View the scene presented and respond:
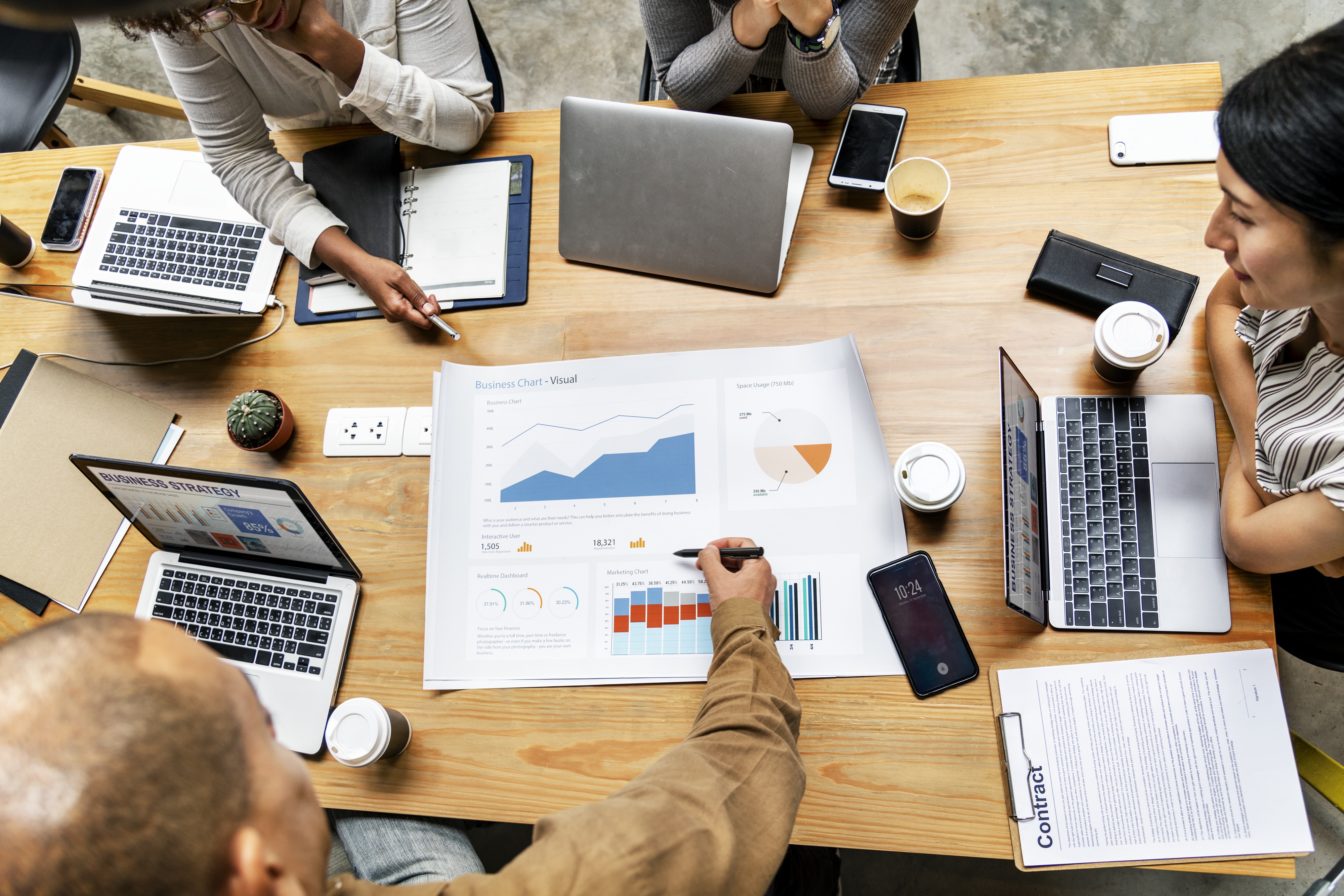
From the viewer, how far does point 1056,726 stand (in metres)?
0.90

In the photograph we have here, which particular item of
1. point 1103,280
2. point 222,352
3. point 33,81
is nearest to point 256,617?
point 222,352

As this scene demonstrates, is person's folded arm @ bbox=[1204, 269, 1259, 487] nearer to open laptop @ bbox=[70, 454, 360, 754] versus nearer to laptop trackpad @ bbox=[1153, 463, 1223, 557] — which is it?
laptop trackpad @ bbox=[1153, 463, 1223, 557]

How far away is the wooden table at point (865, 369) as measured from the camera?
3.07 ft

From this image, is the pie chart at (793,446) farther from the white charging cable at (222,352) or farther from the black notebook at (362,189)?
the white charging cable at (222,352)

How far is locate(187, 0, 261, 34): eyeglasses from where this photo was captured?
0.98 m

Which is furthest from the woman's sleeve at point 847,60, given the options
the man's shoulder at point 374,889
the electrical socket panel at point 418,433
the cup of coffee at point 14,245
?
the cup of coffee at point 14,245

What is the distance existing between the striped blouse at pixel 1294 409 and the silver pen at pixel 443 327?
1.04 meters

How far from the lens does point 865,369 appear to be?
106 cm

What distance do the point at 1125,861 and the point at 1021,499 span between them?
0.41 m

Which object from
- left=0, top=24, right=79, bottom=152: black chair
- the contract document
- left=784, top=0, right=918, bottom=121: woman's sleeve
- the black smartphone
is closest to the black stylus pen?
the contract document

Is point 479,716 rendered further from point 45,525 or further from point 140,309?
point 140,309

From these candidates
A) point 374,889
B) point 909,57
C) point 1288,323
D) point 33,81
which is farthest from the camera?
point 33,81

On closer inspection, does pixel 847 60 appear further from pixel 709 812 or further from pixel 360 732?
pixel 360 732

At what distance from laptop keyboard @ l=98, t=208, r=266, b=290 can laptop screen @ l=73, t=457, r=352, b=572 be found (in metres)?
0.40
